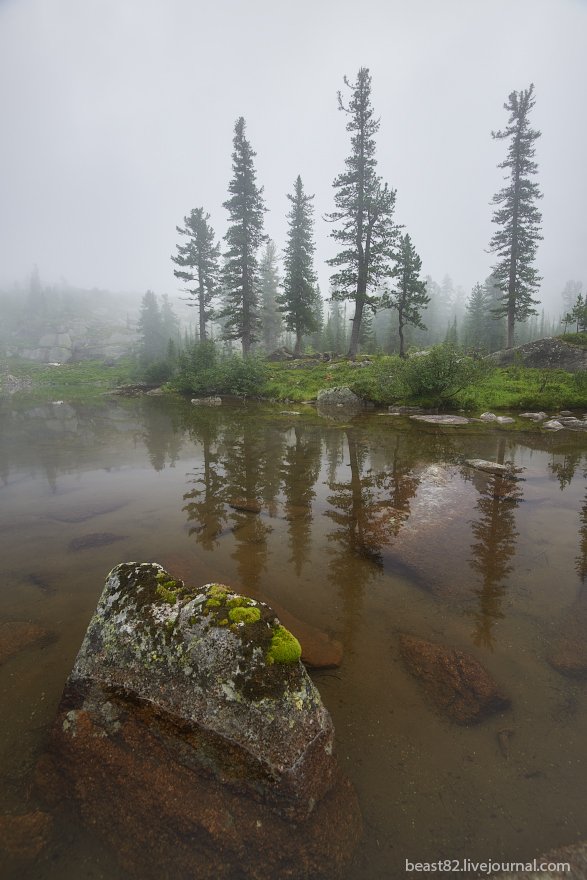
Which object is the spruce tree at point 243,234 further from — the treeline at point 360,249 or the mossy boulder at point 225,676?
the mossy boulder at point 225,676

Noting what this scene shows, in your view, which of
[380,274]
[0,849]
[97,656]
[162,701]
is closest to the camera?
[0,849]

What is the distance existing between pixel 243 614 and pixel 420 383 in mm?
20069

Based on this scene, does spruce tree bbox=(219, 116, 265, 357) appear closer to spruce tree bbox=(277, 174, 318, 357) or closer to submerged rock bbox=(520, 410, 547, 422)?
spruce tree bbox=(277, 174, 318, 357)

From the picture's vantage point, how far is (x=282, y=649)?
2893 millimetres

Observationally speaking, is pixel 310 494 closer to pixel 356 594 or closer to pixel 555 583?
pixel 356 594

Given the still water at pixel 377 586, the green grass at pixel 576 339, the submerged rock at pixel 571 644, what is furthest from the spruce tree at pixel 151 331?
the submerged rock at pixel 571 644

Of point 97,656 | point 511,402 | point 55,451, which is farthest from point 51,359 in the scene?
point 97,656

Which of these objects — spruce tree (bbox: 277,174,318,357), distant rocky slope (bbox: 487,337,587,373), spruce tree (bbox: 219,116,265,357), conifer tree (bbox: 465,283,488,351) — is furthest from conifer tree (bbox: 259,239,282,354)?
distant rocky slope (bbox: 487,337,587,373)

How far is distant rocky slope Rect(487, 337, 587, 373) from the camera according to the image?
78.8 feet

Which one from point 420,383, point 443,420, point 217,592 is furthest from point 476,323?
point 217,592

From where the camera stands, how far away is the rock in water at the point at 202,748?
90.2 inches

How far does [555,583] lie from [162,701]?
498 cm

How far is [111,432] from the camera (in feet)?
54.0

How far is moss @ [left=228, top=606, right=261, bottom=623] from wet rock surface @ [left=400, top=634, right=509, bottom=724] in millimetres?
1739
